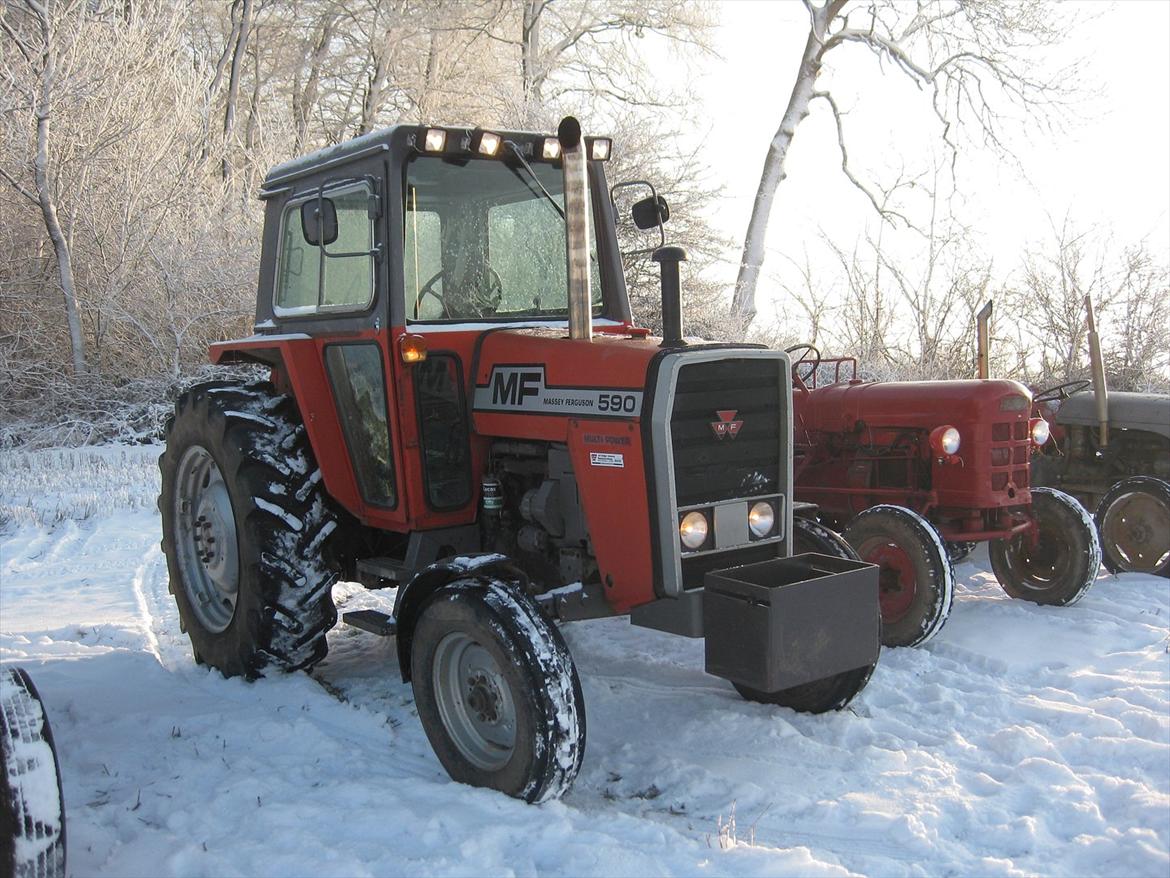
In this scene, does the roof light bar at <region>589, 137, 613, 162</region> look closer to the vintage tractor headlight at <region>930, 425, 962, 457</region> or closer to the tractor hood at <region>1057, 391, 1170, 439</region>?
the vintage tractor headlight at <region>930, 425, 962, 457</region>

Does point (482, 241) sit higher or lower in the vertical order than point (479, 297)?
higher

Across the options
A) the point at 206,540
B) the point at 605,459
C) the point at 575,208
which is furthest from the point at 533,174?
the point at 206,540

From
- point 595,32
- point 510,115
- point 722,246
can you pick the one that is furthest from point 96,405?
point 595,32

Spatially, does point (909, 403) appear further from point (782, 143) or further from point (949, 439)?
point (782, 143)

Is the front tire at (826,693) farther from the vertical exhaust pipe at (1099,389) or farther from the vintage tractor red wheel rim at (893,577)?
the vertical exhaust pipe at (1099,389)

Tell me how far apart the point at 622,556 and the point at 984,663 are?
217 cm

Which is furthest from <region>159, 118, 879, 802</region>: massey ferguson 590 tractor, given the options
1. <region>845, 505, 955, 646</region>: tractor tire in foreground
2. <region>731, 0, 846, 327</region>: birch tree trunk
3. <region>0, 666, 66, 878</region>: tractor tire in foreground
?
<region>731, 0, 846, 327</region>: birch tree trunk

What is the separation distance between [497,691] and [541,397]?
1.08 m

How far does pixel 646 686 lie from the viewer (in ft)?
15.2

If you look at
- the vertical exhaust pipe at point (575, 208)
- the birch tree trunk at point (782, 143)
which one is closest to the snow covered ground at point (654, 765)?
the vertical exhaust pipe at point (575, 208)

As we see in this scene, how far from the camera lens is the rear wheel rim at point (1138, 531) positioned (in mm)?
6699

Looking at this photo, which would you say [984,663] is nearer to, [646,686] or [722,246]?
[646,686]

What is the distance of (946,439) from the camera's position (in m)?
5.80

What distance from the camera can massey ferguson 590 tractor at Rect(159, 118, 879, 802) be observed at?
354 cm
